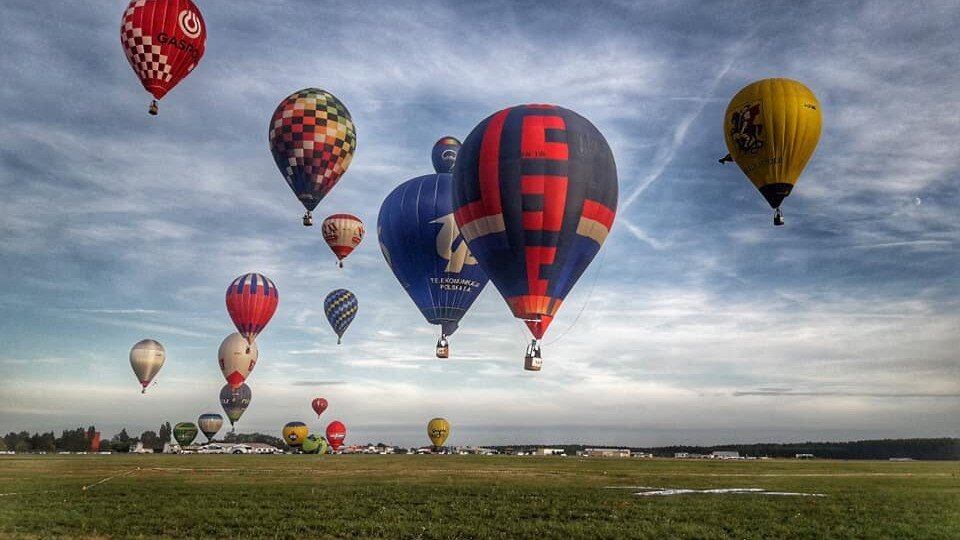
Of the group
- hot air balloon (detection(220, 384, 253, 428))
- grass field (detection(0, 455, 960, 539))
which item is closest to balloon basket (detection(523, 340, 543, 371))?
grass field (detection(0, 455, 960, 539))

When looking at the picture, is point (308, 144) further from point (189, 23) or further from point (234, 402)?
point (234, 402)

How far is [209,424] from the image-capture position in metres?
130

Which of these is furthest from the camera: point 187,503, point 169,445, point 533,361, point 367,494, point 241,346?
point 169,445

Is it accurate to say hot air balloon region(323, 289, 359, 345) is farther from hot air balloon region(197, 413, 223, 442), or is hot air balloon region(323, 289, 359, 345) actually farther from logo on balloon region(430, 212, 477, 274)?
hot air balloon region(197, 413, 223, 442)

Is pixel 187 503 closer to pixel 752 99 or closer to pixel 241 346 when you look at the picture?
pixel 752 99

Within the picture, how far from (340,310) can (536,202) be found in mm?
50842

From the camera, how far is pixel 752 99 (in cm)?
3747

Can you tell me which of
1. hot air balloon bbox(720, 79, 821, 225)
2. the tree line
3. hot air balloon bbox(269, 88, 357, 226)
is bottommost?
the tree line

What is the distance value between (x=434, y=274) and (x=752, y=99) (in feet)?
70.9

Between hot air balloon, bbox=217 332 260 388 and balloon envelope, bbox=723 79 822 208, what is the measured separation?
240 feet

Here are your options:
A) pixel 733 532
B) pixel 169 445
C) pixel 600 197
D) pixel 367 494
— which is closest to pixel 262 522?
pixel 367 494

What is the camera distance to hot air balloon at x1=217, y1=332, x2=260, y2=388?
93875mm

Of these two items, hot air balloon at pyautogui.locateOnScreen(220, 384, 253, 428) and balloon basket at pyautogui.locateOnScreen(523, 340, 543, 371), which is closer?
balloon basket at pyautogui.locateOnScreen(523, 340, 543, 371)

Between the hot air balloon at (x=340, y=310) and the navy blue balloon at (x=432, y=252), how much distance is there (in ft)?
112
